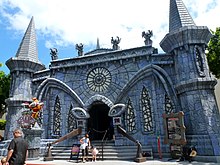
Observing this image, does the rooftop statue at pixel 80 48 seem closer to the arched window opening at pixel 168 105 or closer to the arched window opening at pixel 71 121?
the arched window opening at pixel 71 121

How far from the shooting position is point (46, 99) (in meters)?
15.2

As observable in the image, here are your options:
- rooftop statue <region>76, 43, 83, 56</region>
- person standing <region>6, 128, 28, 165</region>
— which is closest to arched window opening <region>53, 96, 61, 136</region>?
rooftop statue <region>76, 43, 83, 56</region>

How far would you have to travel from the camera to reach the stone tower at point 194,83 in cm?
1002

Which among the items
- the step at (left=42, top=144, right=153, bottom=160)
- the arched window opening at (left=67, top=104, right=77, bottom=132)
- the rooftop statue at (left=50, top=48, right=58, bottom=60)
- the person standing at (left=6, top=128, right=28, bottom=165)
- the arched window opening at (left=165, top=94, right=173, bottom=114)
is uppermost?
the rooftop statue at (left=50, top=48, right=58, bottom=60)

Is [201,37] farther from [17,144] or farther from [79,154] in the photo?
[17,144]

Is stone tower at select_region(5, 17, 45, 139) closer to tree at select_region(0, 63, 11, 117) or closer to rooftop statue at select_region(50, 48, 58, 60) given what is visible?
rooftop statue at select_region(50, 48, 58, 60)

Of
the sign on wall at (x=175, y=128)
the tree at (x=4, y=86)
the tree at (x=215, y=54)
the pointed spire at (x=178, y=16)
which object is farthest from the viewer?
the tree at (x=4, y=86)

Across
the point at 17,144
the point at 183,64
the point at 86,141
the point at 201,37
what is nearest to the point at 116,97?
the point at 86,141

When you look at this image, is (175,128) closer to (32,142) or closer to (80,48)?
(32,142)

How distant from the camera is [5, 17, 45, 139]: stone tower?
14.3 metres

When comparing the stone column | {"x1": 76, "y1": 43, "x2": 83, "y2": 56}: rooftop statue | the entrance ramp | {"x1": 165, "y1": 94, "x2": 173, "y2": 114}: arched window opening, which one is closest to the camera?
the entrance ramp

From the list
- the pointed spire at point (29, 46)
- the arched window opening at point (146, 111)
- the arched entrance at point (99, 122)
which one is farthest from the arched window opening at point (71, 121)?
the pointed spire at point (29, 46)

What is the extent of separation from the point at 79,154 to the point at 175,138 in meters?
5.56

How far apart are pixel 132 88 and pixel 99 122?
17.3 ft
